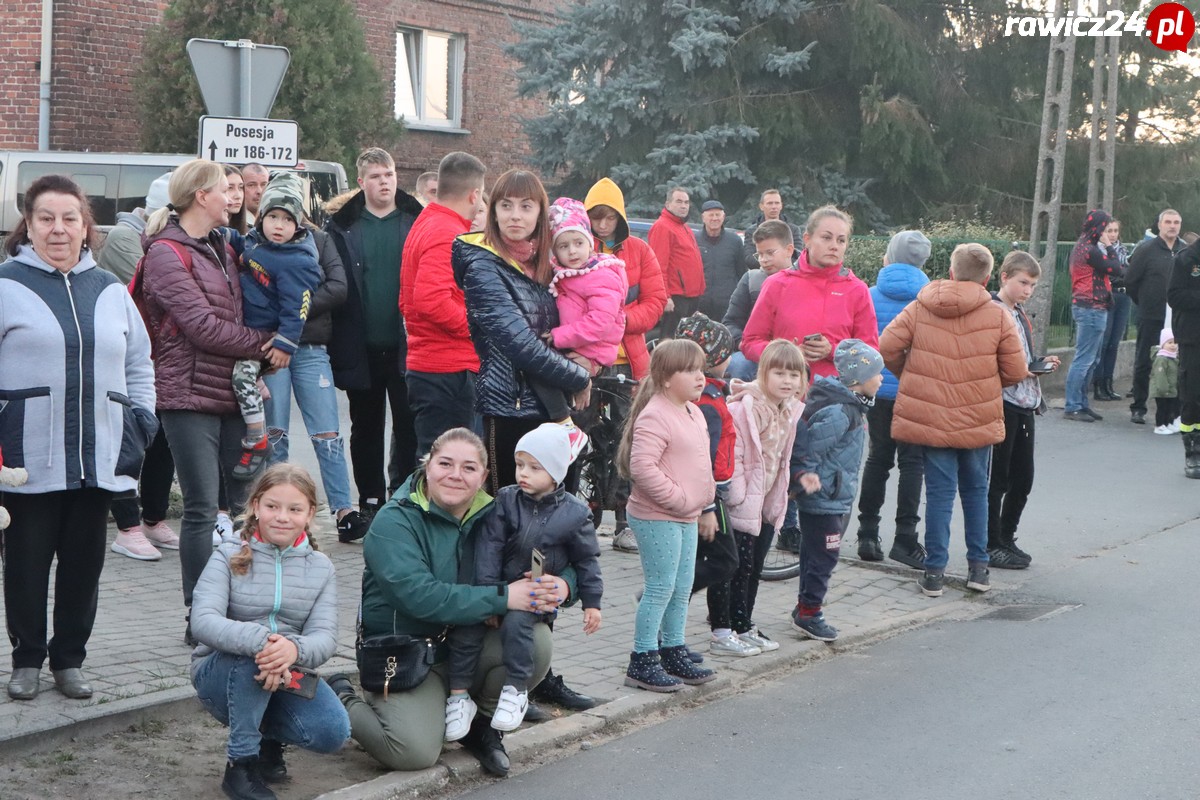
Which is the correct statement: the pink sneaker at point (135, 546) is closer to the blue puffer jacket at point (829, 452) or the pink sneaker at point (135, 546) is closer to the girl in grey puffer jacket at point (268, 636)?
the girl in grey puffer jacket at point (268, 636)

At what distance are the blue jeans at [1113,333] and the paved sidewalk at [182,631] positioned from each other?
843cm

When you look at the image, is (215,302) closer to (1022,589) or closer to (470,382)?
(470,382)

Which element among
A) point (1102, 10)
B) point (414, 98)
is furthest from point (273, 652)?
point (414, 98)

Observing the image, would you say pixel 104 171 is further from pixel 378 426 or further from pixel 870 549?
pixel 870 549

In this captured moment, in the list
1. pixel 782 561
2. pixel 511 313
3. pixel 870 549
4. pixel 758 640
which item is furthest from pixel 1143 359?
pixel 511 313

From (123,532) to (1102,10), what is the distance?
17231 mm

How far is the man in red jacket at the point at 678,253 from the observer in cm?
1270

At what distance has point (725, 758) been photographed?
549cm

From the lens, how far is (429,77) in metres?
26.4

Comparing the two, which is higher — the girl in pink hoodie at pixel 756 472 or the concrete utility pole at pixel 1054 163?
the concrete utility pole at pixel 1054 163

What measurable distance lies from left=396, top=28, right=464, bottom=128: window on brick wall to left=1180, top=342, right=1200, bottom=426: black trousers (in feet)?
52.1

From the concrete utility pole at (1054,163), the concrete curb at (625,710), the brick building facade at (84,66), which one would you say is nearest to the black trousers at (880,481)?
the concrete curb at (625,710)

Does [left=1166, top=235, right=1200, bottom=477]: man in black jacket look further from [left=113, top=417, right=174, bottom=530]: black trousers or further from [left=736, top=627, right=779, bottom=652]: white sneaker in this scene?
[left=113, top=417, right=174, bottom=530]: black trousers

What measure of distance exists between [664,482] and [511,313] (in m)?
0.92
